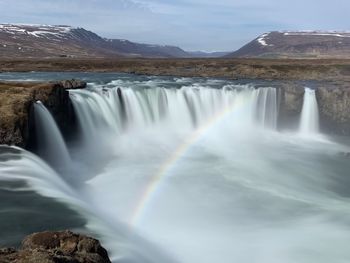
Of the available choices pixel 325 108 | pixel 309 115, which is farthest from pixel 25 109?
pixel 325 108

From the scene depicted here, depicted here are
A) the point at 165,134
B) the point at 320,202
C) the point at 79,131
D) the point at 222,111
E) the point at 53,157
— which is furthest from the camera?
the point at 222,111

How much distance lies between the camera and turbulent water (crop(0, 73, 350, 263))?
1745 cm

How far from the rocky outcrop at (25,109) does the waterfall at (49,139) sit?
92cm

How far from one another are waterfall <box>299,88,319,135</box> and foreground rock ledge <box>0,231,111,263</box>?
36500 mm

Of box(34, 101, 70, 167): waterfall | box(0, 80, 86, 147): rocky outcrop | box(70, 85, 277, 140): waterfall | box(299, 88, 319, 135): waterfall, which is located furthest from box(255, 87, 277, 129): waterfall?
box(34, 101, 70, 167): waterfall

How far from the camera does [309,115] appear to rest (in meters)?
44.8

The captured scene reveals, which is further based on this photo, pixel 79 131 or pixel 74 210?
pixel 79 131

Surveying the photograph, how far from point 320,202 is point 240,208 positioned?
4545 mm

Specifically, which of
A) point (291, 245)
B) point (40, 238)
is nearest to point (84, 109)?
point (291, 245)

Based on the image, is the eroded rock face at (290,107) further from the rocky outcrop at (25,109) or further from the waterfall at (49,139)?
the waterfall at (49,139)

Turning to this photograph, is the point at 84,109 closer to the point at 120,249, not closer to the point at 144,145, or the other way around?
the point at 144,145

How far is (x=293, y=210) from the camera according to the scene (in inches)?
880

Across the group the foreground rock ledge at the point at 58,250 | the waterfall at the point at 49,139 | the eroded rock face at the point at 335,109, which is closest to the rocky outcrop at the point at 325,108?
the eroded rock face at the point at 335,109

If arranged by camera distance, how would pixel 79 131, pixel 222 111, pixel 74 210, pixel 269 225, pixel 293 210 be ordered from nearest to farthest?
pixel 74 210 → pixel 269 225 → pixel 293 210 → pixel 79 131 → pixel 222 111
